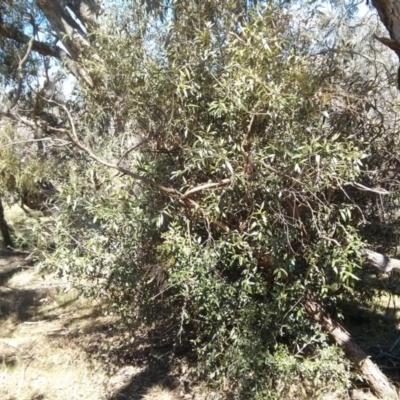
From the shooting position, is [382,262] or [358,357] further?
[358,357]

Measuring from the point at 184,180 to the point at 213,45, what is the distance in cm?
109

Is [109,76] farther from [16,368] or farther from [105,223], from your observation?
[16,368]

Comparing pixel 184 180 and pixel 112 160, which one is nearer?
pixel 184 180

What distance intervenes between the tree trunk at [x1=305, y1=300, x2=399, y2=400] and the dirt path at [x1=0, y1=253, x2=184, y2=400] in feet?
4.85

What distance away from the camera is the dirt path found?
5.11 metres

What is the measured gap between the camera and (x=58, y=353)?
20.0 feet

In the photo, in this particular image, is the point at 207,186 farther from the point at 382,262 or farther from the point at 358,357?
the point at 358,357

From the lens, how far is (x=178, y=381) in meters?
5.01

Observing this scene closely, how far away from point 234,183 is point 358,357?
1829 millimetres

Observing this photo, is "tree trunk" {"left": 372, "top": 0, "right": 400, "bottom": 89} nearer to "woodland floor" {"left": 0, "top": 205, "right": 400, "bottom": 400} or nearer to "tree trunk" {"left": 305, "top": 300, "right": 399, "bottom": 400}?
"tree trunk" {"left": 305, "top": 300, "right": 399, "bottom": 400}

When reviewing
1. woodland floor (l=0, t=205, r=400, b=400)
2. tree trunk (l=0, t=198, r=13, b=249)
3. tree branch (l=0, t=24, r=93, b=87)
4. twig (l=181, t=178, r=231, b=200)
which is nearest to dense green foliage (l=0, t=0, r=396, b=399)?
twig (l=181, t=178, r=231, b=200)

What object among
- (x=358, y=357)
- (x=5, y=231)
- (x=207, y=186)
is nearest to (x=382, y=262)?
(x=358, y=357)

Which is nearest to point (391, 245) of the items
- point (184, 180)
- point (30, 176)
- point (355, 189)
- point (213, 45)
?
point (355, 189)

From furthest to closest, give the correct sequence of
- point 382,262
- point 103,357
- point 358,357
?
point 103,357
point 358,357
point 382,262
